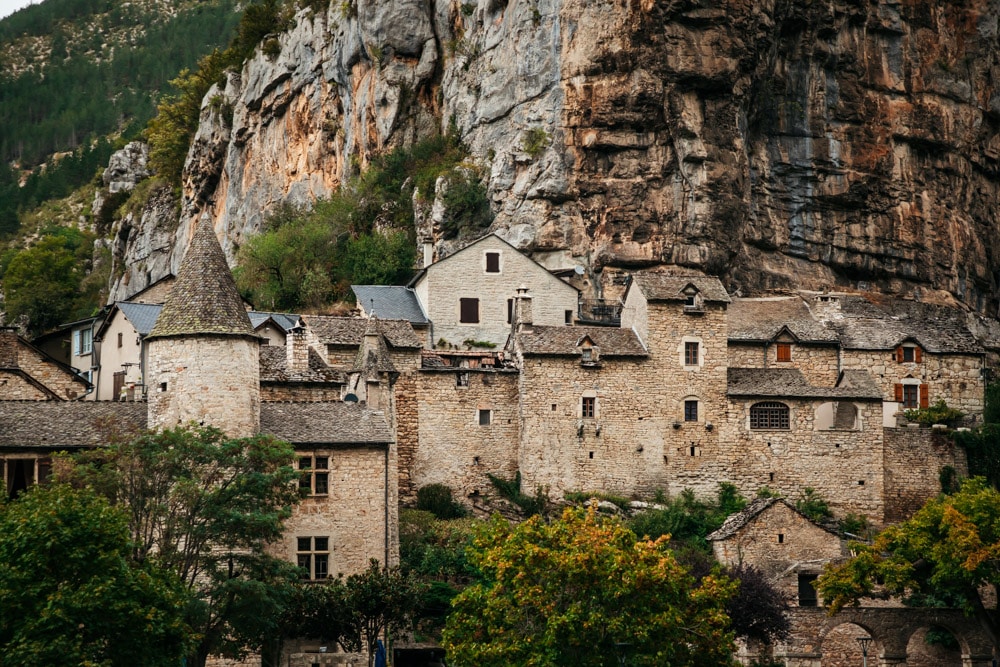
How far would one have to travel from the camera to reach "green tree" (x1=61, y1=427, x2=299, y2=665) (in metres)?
41.6

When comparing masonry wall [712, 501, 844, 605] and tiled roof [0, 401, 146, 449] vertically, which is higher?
tiled roof [0, 401, 146, 449]

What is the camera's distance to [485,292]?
7181 centimetres

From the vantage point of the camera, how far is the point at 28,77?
616 ft

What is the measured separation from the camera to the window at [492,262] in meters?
72.2

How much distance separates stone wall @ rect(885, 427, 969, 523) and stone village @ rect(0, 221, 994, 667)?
0.09 m

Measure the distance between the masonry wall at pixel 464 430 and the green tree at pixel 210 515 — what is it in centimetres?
1794

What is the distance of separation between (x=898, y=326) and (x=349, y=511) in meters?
35.4

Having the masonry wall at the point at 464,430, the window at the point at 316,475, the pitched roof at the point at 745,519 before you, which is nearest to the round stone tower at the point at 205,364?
the window at the point at 316,475

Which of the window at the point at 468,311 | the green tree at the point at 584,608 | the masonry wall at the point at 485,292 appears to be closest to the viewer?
the green tree at the point at 584,608

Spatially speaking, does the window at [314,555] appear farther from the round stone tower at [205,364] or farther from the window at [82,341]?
the window at [82,341]

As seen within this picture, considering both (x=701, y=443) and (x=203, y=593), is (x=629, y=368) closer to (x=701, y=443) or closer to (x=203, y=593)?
(x=701, y=443)

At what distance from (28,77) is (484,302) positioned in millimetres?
Result: 134412

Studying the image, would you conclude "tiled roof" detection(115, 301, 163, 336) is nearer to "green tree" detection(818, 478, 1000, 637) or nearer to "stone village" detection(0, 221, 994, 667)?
"stone village" detection(0, 221, 994, 667)

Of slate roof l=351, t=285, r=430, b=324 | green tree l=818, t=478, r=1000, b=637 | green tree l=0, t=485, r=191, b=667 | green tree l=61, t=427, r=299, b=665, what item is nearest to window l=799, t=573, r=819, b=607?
green tree l=818, t=478, r=1000, b=637
